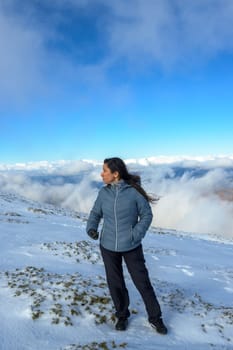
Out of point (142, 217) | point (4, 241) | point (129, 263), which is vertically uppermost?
point (142, 217)

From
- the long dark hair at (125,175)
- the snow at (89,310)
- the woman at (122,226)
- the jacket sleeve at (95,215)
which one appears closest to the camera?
the snow at (89,310)

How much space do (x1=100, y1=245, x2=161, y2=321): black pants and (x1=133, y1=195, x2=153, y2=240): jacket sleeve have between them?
48 cm

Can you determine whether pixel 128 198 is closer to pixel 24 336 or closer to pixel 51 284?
pixel 24 336

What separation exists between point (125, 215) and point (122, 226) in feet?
0.85

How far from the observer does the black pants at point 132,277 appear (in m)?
7.64

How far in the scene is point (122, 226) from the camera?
24.6 feet

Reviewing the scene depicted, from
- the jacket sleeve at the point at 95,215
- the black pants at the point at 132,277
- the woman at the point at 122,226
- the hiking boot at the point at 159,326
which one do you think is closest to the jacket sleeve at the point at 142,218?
the woman at the point at 122,226

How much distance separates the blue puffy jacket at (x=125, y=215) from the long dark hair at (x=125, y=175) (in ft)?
0.40

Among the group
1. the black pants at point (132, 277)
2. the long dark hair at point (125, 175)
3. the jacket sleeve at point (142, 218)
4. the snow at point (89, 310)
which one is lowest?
the snow at point (89, 310)

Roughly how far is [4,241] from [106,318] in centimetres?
1142

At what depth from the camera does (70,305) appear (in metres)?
8.88

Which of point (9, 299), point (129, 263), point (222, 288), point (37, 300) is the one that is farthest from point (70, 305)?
point (222, 288)

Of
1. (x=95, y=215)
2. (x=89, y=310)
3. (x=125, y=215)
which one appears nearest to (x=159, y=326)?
(x=89, y=310)

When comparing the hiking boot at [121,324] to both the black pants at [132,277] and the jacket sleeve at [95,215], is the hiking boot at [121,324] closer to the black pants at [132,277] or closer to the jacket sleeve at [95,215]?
the black pants at [132,277]
